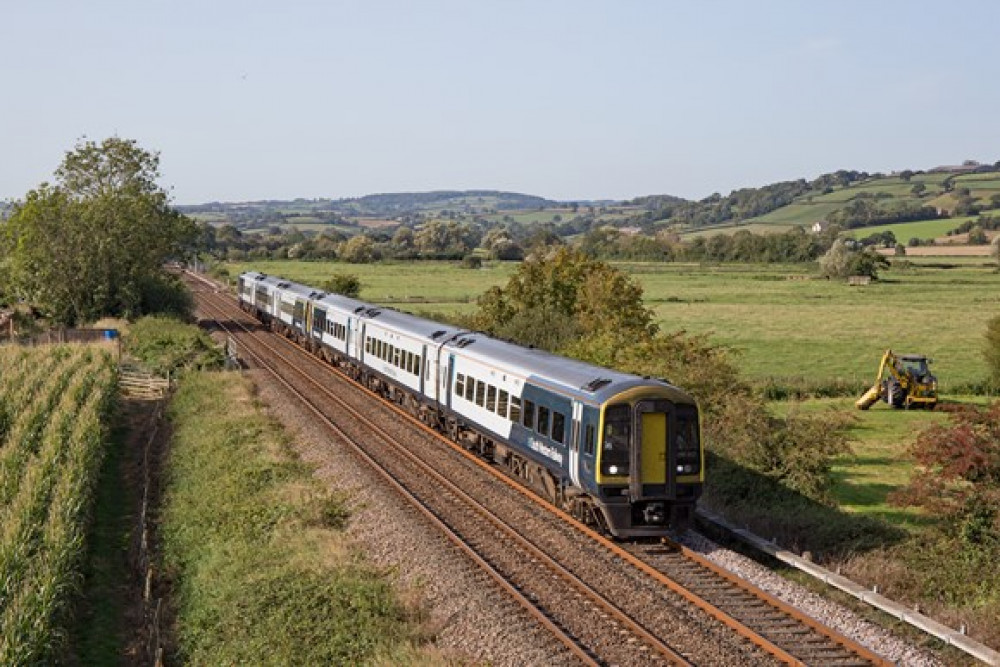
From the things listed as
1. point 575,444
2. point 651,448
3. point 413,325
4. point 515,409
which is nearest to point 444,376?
point 413,325

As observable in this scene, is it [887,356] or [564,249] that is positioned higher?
[564,249]

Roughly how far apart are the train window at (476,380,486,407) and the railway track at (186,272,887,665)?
5.98 ft

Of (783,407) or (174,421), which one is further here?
(783,407)

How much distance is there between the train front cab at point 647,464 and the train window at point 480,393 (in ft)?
23.6

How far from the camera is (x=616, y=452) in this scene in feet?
65.2

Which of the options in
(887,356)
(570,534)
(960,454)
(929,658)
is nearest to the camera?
(929,658)

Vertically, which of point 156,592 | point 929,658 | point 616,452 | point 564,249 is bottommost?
point 156,592

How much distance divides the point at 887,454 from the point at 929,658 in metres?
20.6

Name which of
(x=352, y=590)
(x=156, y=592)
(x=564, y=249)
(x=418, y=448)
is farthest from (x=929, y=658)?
(x=564, y=249)

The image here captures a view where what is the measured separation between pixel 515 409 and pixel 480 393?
9.20 ft

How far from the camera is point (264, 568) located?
20.1m

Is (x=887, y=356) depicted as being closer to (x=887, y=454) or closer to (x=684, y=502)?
(x=887, y=454)

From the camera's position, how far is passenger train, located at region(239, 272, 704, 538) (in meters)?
19.9

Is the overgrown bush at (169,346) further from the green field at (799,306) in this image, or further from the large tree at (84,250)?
the green field at (799,306)
